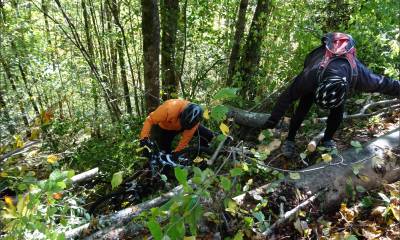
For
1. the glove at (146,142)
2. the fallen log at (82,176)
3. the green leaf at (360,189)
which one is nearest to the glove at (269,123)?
the green leaf at (360,189)

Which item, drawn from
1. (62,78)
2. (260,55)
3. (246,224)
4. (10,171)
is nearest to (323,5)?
(260,55)

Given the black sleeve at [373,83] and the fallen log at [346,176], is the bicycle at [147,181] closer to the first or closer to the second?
the fallen log at [346,176]

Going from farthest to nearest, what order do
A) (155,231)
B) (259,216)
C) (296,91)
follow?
1. (296,91)
2. (259,216)
3. (155,231)

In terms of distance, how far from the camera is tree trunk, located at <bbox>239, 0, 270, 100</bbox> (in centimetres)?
730

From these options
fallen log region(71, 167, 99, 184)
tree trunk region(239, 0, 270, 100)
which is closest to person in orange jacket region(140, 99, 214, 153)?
fallen log region(71, 167, 99, 184)

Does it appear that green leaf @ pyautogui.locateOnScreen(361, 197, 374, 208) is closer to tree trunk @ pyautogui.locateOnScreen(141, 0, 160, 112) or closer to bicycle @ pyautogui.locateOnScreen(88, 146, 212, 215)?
bicycle @ pyautogui.locateOnScreen(88, 146, 212, 215)

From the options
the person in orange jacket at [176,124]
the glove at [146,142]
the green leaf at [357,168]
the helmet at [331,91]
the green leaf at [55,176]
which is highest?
the helmet at [331,91]

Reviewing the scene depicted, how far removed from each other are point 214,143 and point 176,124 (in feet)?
2.43

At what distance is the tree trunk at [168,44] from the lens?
23.0ft

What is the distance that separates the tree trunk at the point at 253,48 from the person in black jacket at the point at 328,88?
10.5 feet

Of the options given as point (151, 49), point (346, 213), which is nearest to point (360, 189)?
point (346, 213)

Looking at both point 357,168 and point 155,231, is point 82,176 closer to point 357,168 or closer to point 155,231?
point 357,168

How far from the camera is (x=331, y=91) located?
342 centimetres

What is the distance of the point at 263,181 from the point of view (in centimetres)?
379
